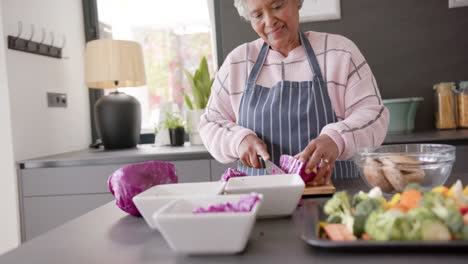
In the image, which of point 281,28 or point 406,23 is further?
point 406,23

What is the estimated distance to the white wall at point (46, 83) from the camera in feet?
6.72

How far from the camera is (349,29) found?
2285 mm

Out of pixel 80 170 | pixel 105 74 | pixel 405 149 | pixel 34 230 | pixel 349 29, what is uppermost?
pixel 349 29

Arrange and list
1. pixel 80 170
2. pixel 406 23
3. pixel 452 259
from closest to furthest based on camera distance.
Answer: pixel 452 259
pixel 80 170
pixel 406 23

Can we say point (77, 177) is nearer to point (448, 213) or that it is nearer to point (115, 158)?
point (115, 158)

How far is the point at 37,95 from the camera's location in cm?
219

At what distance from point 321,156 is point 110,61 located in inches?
62.0

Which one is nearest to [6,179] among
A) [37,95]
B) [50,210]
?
[50,210]

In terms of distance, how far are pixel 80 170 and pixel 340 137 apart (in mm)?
1380

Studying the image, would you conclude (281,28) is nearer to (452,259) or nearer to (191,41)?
(452,259)

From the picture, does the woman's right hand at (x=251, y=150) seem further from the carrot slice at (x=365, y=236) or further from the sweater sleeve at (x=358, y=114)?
the carrot slice at (x=365, y=236)

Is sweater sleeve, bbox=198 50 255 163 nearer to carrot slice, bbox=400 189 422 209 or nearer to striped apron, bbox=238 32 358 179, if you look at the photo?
striped apron, bbox=238 32 358 179

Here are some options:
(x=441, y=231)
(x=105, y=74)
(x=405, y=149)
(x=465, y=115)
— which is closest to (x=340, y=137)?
(x=405, y=149)

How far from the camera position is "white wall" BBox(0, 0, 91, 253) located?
201 cm
